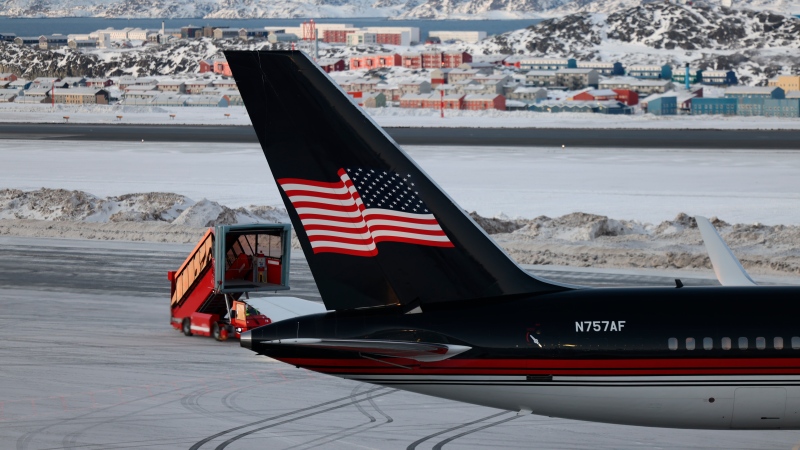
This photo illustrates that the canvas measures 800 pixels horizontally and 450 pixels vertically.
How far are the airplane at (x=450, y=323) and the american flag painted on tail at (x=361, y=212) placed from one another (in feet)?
0.07

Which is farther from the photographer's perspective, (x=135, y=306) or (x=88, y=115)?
(x=88, y=115)

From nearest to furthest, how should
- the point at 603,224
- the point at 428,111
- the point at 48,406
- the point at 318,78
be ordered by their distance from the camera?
the point at 318,78
the point at 48,406
the point at 603,224
the point at 428,111

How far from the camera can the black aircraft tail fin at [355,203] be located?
16.2 meters

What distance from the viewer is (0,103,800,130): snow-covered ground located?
120625mm

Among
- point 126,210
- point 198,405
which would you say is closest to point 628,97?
point 126,210

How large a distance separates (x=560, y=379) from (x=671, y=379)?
1631 mm

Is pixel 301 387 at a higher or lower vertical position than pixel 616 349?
lower

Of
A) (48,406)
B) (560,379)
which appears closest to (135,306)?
(48,406)

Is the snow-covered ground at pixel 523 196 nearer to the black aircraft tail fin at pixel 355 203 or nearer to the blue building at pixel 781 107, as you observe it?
the black aircraft tail fin at pixel 355 203

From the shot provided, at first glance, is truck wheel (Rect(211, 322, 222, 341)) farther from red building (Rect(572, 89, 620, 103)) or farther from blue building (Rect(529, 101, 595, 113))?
red building (Rect(572, 89, 620, 103))

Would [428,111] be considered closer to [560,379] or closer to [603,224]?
[603,224]

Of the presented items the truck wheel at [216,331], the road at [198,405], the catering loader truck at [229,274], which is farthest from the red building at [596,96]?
the truck wheel at [216,331]

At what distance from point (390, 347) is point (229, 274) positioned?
1522 centimetres

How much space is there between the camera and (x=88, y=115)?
146375mm
